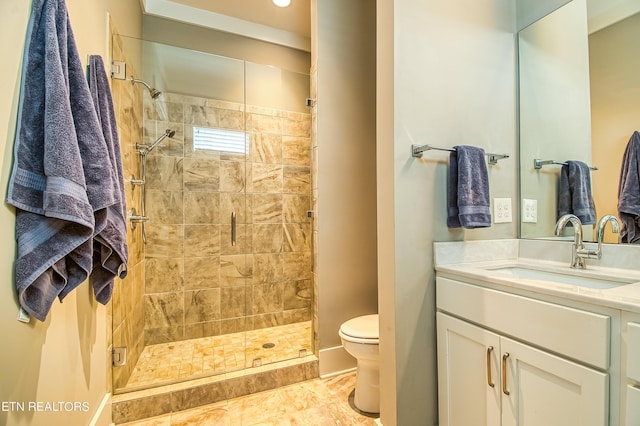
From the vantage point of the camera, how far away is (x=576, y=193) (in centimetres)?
146

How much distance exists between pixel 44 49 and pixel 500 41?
2.10m

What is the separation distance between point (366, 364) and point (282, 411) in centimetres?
56

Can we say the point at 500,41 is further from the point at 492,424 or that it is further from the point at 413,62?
the point at 492,424

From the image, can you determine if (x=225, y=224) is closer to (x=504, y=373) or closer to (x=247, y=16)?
(x=247, y=16)

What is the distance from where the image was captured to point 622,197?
4.22ft

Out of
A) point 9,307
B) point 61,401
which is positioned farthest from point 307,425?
point 9,307

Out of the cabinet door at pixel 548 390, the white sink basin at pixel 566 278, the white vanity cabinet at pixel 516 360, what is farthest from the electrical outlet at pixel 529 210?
the cabinet door at pixel 548 390

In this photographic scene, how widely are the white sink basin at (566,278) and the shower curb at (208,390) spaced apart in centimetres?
139

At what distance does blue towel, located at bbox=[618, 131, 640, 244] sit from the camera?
1237 mm

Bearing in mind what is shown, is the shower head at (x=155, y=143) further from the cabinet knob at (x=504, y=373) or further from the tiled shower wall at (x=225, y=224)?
the cabinet knob at (x=504, y=373)

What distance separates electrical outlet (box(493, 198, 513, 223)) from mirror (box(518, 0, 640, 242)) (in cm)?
9

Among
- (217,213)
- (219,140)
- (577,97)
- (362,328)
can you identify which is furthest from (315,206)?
(577,97)

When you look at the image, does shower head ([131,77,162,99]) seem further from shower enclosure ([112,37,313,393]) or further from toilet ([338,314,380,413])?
toilet ([338,314,380,413])

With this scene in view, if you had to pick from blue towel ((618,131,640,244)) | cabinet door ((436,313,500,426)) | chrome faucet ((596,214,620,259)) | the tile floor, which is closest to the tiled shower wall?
the tile floor
